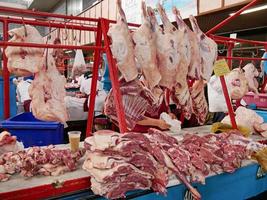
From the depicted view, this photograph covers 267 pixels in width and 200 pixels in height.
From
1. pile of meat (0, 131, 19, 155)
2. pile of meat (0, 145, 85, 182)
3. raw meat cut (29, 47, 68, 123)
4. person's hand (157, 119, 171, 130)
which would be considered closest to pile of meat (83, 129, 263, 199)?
pile of meat (0, 145, 85, 182)

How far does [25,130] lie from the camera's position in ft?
8.13

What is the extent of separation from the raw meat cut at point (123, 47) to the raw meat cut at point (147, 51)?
0.05 metres

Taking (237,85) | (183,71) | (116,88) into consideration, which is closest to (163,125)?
(183,71)

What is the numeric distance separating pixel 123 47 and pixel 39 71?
0.56 meters

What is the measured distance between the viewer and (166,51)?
6.23ft

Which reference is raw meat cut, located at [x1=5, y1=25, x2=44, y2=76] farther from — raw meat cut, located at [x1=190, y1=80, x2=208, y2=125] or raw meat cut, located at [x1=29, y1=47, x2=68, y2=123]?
raw meat cut, located at [x1=190, y1=80, x2=208, y2=125]

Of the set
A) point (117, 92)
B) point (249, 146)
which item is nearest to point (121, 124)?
point (117, 92)

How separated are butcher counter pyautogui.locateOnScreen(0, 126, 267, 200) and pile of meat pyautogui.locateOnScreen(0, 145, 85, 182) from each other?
0.12ft

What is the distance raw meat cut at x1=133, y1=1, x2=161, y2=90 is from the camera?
1.79 metres

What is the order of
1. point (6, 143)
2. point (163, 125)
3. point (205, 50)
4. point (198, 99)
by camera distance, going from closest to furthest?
point (6, 143) < point (205, 50) < point (198, 99) < point (163, 125)

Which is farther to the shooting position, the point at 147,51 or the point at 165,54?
the point at 165,54

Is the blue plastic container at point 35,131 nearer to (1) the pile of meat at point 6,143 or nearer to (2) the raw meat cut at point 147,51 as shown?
(1) the pile of meat at point 6,143

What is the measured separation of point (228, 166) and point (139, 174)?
72 centimetres

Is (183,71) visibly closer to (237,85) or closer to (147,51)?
(147,51)
